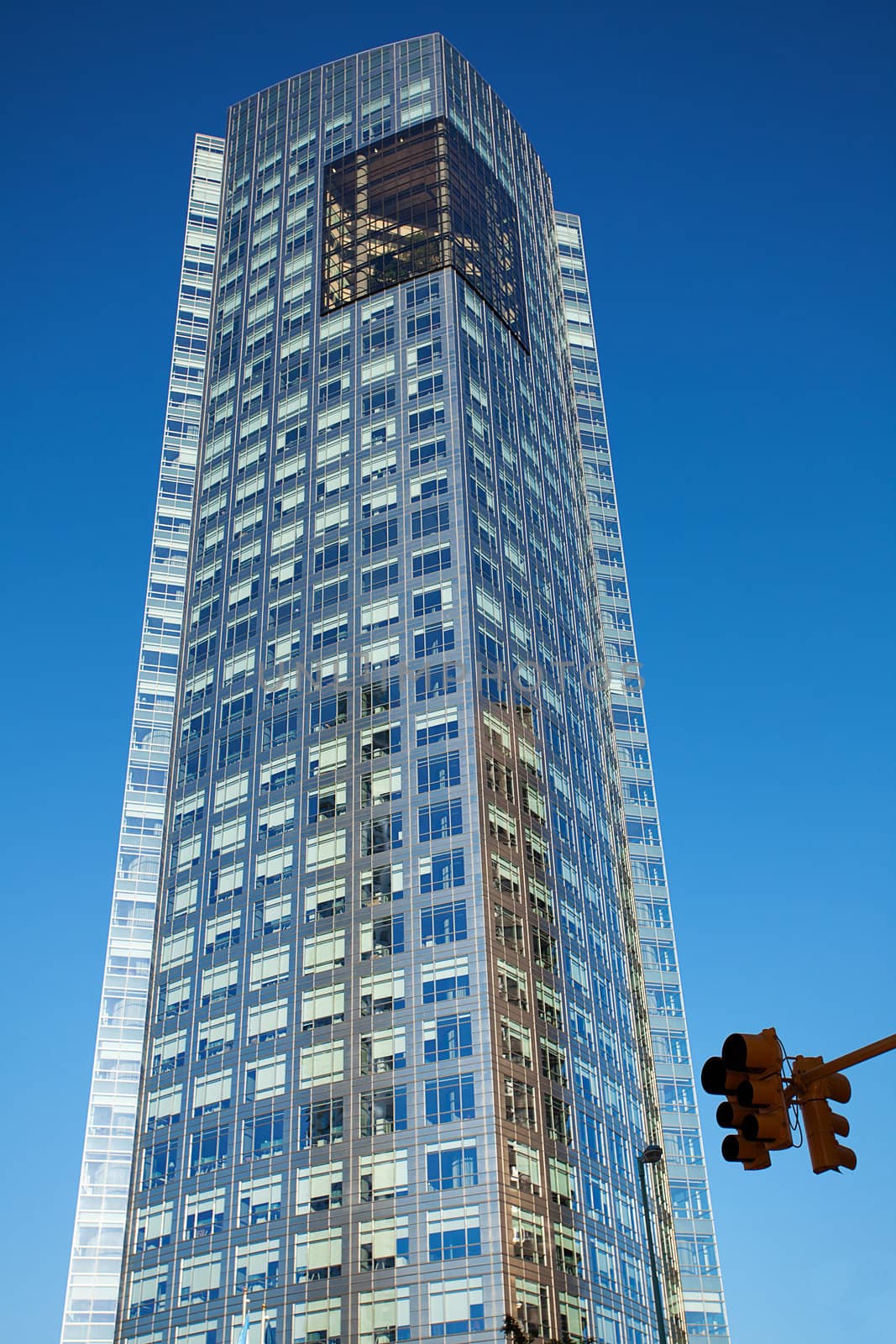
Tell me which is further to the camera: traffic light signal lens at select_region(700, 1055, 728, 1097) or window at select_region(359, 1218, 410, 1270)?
window at select_region(359, 1218, 410, 1270)

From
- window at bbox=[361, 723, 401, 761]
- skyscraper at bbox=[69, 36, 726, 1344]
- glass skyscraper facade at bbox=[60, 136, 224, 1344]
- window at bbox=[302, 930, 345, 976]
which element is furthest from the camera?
glass skyscraper facade at bbox=[60, 136, 224, 1344]

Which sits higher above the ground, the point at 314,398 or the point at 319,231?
the point at 319,231

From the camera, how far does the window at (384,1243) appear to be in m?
85.2

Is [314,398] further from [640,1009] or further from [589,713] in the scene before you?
[640,1009]

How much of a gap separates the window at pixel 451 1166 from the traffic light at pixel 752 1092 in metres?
76.4

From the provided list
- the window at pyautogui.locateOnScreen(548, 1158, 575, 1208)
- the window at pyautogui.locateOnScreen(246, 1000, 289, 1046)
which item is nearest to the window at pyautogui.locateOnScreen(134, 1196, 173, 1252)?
the window at pyautogui.locateOnScreen(246, 1000, 289, 1046)

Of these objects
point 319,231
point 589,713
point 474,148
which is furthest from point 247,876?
point 474,148

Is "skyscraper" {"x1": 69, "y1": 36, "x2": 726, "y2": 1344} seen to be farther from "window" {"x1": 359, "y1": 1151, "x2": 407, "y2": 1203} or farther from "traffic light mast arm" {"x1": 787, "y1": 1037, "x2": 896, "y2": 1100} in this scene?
"traffic light mast arm" {"x1": 787, "y1": 1037, "x2": 896, "y2": 1100}

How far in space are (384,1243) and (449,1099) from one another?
945 cm

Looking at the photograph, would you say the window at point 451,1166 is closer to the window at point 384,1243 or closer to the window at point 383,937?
the window at point 384,1243

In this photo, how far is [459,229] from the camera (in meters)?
130

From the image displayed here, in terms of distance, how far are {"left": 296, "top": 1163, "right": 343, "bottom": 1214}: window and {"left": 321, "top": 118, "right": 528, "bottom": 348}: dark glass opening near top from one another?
77820 mm

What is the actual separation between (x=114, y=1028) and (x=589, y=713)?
55.1 metres

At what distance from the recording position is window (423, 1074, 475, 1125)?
286 feet
